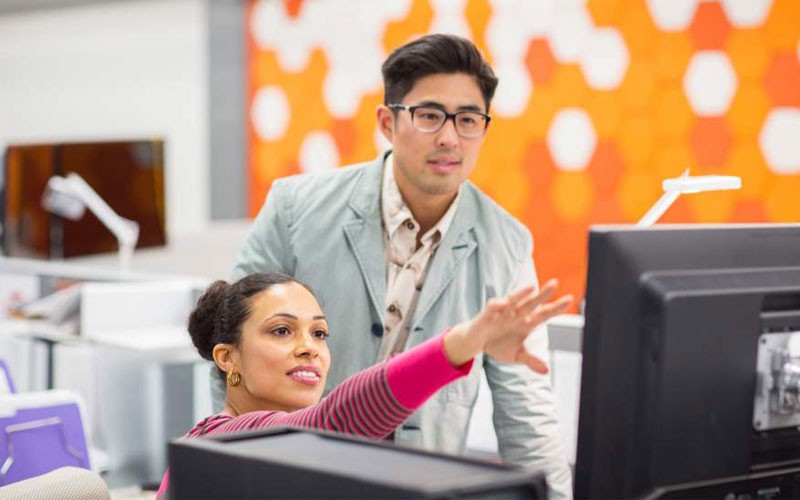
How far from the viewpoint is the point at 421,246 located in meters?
1.96

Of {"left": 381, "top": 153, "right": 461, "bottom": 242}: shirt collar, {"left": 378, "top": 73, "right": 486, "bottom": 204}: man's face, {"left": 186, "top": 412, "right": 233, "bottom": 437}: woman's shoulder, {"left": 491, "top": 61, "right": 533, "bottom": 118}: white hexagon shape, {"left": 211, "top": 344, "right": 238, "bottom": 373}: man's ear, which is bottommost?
{"left": 186, "top": 412, "right": 233, "bottom": 437}: woman's shoulder

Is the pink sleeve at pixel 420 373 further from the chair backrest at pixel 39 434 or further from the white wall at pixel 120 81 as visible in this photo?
the white wall at pixel 120 81

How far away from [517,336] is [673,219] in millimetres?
2969

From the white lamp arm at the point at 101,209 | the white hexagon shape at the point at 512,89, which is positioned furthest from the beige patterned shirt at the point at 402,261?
the white hexagon shape at the point at 512,89

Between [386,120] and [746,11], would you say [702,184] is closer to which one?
[386,120]

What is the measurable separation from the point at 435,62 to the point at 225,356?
62 centimetres

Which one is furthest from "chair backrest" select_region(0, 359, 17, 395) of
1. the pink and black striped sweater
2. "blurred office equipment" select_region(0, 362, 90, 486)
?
the pink and black striped sweater

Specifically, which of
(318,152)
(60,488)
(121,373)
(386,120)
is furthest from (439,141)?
(318,152)

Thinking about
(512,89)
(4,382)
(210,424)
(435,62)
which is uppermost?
(512,89)

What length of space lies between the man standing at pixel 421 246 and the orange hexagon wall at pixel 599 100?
208 centimetres

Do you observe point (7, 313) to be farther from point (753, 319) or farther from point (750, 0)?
point (753, 319)

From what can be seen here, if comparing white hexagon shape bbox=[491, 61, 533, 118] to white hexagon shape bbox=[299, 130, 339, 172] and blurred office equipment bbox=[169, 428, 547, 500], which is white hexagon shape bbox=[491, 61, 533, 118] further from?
blurred office equipment bbox=[169, 428, 547, 500]

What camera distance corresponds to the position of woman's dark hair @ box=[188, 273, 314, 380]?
1532 millimetres

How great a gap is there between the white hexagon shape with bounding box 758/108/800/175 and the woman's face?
262cm
